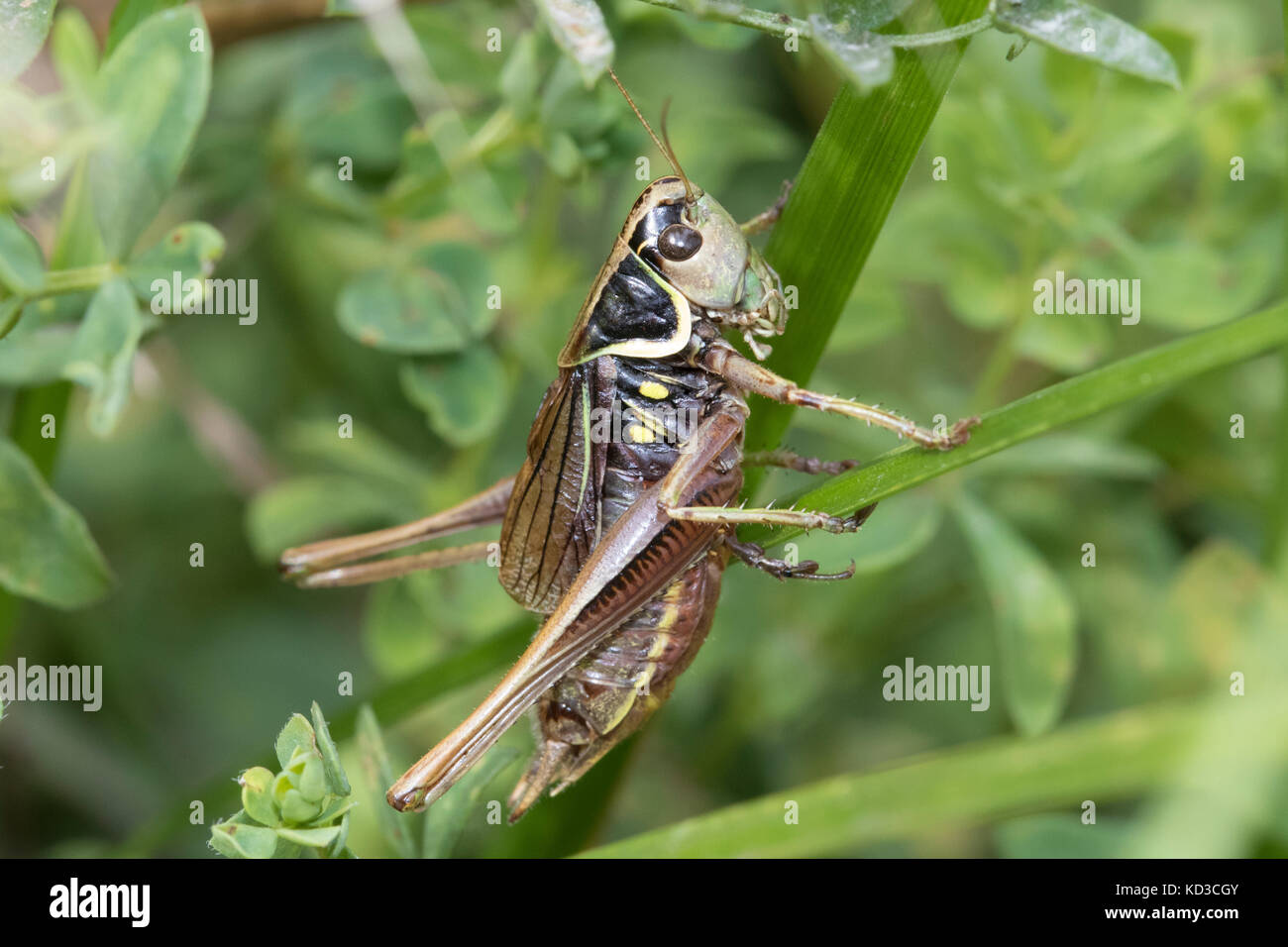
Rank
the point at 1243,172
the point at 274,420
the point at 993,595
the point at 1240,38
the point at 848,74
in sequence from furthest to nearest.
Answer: the point at 274,420 < the point at 1240,38 < the point at 1243,172 < the point at 993,595 < the point at 848,74

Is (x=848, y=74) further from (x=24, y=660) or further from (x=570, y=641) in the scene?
(x=24, y=660)

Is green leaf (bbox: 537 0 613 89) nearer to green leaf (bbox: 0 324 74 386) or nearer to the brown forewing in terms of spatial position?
the brown forewing

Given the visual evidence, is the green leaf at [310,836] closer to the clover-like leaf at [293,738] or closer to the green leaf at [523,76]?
the clover-like leaf at [293,738]

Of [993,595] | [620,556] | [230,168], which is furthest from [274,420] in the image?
[993,595]

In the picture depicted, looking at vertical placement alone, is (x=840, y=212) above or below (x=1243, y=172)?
below

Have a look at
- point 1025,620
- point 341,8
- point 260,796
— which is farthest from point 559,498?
point 1025,620
